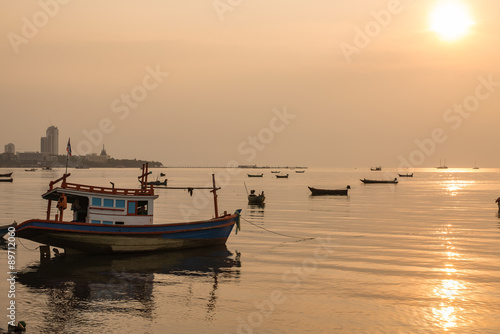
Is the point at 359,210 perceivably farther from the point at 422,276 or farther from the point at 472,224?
the point at 422,276

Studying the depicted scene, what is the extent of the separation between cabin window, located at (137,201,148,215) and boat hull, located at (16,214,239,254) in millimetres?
1049

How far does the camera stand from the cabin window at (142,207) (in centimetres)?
3209

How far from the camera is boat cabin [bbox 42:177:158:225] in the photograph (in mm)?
30281

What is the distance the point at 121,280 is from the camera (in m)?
25.0

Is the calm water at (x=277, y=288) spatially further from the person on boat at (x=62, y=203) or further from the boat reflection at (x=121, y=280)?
the person on boat at (x=62, y=203)

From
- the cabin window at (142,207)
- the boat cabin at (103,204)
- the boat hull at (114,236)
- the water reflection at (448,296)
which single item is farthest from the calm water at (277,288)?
the cabin window at (142,207)

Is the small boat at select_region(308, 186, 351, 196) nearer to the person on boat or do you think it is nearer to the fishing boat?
the fishing boat

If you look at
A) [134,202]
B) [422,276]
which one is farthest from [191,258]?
[422,276]

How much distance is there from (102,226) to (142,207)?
2.89 meters

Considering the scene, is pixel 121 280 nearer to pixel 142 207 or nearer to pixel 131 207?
pixel 131 207

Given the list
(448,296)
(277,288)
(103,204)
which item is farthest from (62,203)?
(448,296)

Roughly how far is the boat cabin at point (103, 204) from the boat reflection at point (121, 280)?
89.9 inches

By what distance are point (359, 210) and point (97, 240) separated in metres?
43.8

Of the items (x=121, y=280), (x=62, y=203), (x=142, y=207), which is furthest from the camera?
(x=142, y=207)
